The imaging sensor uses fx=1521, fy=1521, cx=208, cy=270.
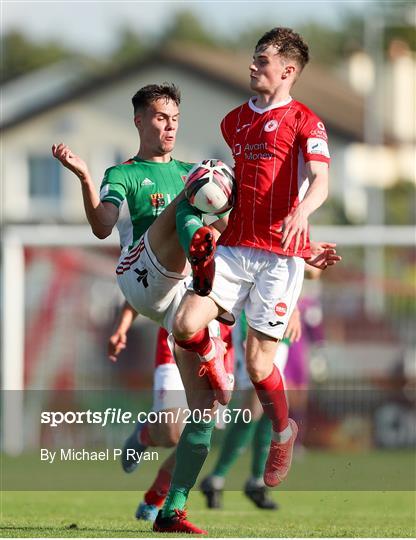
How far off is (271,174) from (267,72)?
557 mm

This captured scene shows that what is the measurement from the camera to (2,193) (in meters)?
44.4

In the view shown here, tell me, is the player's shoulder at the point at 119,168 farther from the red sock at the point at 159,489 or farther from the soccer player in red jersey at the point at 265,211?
the red sock at the point at 159,489

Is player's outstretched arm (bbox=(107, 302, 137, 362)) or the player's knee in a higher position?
the player's knee

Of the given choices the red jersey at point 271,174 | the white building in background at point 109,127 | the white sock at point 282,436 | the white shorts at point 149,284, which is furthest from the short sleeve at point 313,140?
the white building in background at point 109,127

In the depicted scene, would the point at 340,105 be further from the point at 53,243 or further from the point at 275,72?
the point at 275,72

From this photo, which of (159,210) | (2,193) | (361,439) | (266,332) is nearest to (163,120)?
(159,210)

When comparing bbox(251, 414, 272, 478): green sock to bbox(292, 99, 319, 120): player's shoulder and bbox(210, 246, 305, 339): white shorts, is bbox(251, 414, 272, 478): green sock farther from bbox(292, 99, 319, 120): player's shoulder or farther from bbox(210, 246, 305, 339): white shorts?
bbox(292, 99, 319, 120): player's shoulder

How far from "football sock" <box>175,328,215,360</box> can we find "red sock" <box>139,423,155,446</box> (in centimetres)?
136

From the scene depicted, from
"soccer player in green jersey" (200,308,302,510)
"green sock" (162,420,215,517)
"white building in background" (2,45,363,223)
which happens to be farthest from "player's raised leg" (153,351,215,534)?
"white building in background" (2,45,363,223)

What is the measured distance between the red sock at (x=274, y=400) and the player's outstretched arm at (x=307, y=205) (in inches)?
31.9

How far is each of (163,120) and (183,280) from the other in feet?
3.26

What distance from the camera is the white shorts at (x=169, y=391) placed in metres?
9.46

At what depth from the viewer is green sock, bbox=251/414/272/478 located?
10.7 metres

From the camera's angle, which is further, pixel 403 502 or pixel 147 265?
pixel 403 502
